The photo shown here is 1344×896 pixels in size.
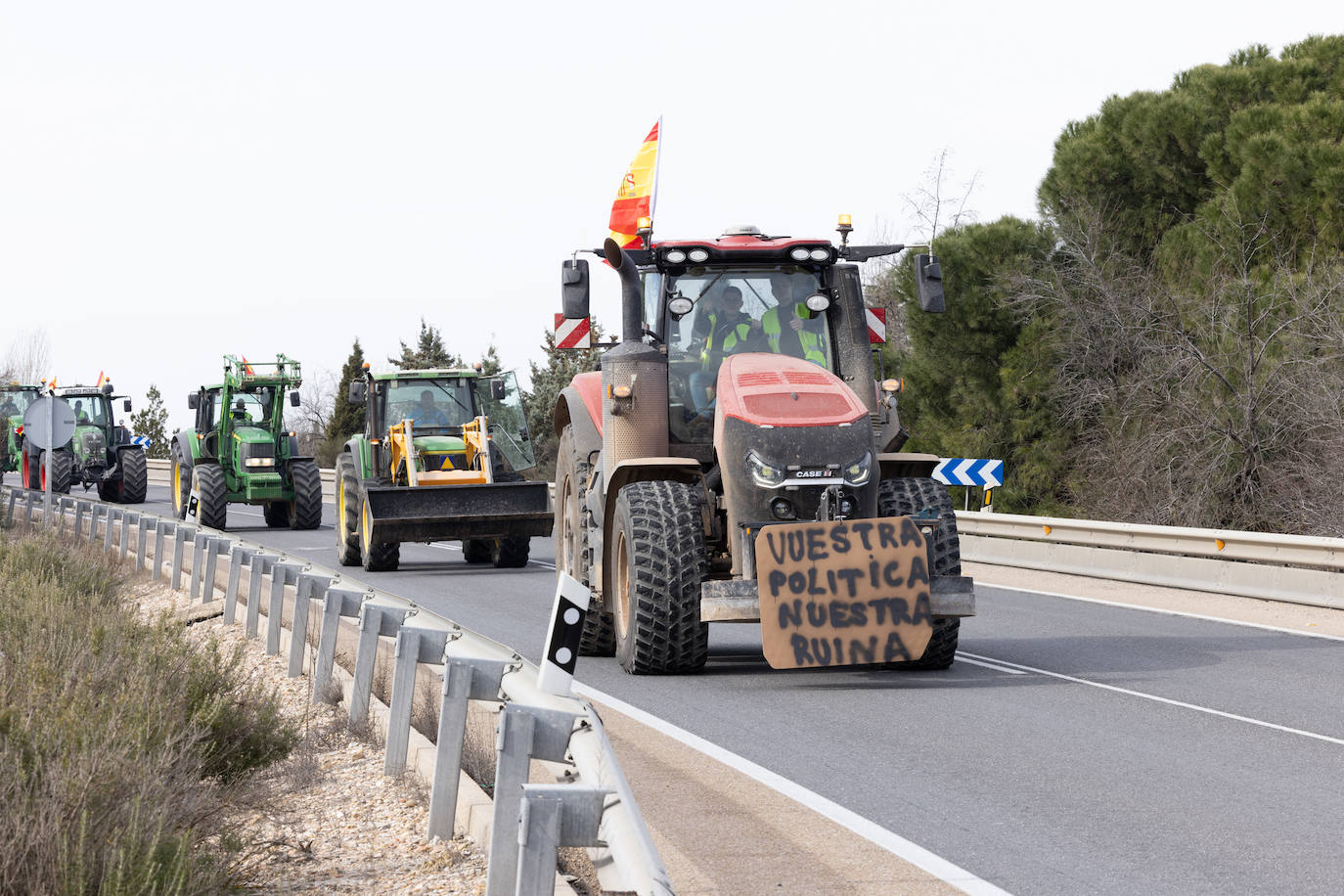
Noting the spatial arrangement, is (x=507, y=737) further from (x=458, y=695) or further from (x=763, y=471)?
(x=763, y=471)

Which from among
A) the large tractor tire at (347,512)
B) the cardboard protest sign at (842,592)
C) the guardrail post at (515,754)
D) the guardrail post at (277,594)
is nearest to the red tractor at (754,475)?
the cardboard protest sign at (842,592)

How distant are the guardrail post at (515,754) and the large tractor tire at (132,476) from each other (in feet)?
118

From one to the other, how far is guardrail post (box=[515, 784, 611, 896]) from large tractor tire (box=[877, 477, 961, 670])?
20.6 feet

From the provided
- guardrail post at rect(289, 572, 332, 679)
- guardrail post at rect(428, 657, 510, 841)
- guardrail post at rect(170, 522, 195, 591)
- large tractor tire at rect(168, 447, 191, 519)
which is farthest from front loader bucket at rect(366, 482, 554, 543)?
guardrail post at rect(428, 657, 510, 841)

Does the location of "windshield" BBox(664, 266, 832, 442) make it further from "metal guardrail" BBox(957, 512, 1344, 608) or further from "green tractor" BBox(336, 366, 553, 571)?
"green tractor" BBox(336, 366, 553, 571)

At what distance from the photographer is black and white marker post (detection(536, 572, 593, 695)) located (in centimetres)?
532

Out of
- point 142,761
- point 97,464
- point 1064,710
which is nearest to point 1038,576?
point 1064,710

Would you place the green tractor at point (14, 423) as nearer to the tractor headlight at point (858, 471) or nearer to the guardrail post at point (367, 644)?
the tractor headlight at point (858, 471)

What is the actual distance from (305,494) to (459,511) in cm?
1060

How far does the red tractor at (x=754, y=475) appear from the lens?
31.7ft

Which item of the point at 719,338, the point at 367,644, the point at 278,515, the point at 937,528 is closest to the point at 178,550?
the point at 719,338

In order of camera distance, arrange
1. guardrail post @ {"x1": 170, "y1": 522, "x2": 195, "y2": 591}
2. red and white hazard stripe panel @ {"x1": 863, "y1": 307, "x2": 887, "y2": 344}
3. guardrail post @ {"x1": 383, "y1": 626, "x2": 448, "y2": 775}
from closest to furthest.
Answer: guardrail post @ {"x1": 383, "y1": 626, "x2": 448, "y2": 775} < red and white hazard stripe panel @ {"x1": 863, "y1": 307, "x2": 887, "y2": 344} < guardrail post @ {"x1": 170, "y1": 522, "x2": 195, "y2": 591}

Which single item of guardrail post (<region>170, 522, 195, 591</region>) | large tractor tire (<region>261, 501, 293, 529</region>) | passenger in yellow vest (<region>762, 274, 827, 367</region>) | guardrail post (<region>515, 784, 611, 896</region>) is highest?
passenger in yellow vest (<region>762, 274, 827, 367</region>)

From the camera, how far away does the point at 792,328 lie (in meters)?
11.5
